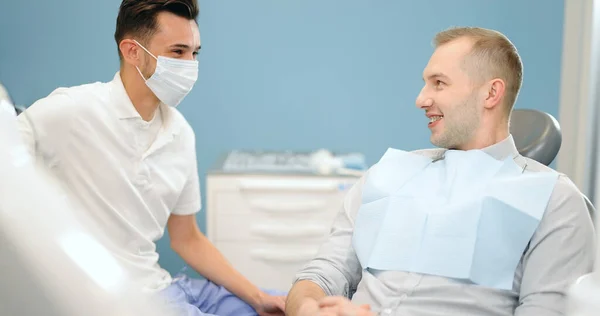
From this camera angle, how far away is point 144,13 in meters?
1.33

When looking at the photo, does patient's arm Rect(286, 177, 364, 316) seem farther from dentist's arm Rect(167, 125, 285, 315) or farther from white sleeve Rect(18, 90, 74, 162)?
white sleeve Rect(18, 90, 74, 162)

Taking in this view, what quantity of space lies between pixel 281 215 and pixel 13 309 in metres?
2.05

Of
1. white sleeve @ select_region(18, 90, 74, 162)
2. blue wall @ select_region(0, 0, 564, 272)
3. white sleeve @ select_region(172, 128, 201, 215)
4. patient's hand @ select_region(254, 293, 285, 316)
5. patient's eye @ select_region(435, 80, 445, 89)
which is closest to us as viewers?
white sleeve @ select_region(18, 90, 74, 162)

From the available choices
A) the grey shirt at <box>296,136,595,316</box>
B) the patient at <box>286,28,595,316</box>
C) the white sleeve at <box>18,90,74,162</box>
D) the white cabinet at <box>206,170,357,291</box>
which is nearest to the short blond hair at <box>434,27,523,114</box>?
the patient at <box>286,28,595,316</box>

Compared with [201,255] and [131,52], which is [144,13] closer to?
[131,52]

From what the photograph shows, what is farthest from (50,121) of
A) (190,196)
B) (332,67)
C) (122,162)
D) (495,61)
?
Result: (332,67)

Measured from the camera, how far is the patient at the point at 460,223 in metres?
1.18

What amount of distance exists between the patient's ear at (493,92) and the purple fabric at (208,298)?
654 millimetres

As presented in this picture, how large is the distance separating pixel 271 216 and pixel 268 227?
0.14ft

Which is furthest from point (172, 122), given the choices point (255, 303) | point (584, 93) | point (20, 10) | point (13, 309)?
point (584, 93)

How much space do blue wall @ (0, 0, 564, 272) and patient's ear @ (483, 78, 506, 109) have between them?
1.48 meters

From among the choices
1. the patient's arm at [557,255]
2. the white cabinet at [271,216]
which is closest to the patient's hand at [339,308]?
the patient's arm at [557,255]

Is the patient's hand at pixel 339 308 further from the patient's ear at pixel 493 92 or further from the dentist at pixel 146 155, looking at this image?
the patient's ear at pixel 493 92

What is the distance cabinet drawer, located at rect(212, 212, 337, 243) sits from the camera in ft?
7.93
